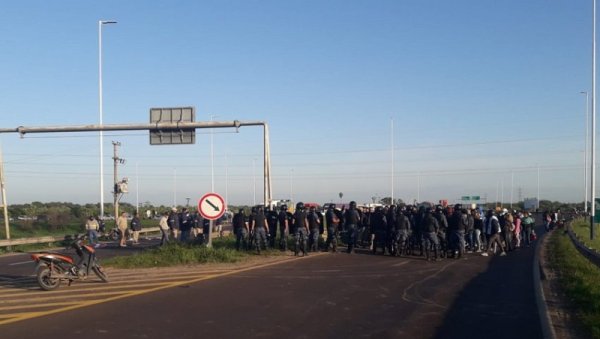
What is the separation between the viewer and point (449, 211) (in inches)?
928

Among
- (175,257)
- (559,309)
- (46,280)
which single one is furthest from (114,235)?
(559,309)

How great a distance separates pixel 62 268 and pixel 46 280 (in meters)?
Result: 0.43

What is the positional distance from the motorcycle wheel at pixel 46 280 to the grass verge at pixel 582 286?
10.1 metres

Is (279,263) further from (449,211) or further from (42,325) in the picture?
(42,325)

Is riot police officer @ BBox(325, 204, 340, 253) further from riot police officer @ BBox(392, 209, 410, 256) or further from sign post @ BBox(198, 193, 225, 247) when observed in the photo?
sign post @ BBox(198, 193, 225, 247)

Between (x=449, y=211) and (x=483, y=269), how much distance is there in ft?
20.4

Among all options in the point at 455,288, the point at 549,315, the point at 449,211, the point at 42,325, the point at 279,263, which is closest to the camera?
the point at 42,325

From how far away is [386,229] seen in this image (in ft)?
72.4

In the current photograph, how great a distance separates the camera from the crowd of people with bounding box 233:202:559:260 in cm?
2092

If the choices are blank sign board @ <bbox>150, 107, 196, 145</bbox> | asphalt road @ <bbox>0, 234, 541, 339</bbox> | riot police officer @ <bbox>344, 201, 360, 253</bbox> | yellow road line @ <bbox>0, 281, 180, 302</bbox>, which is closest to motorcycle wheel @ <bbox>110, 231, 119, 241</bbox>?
blank sign board @ <bbox>150, 107, 196, 145</bbox>

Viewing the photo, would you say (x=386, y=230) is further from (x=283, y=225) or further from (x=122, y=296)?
(x=122, y=296)

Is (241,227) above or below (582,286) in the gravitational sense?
above

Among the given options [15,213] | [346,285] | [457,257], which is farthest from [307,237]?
[15,213]

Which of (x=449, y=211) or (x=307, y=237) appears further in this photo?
(x=449, y=211)
